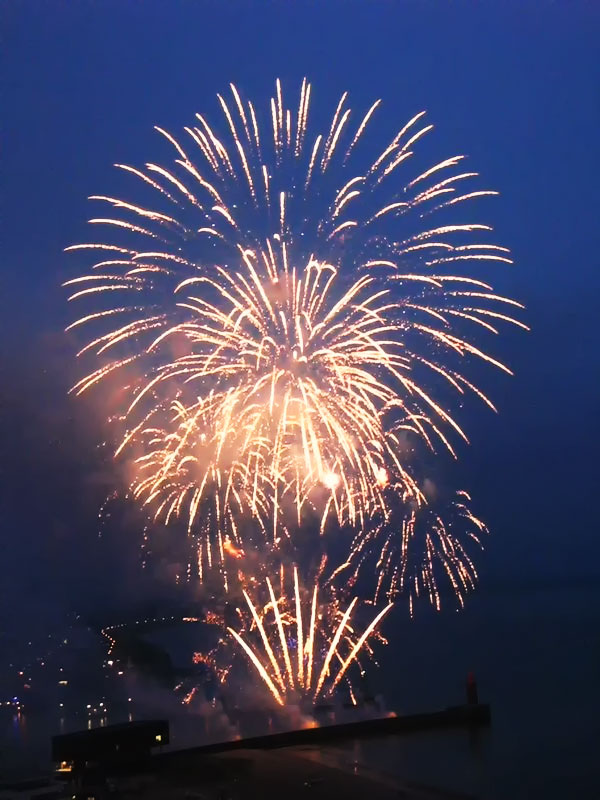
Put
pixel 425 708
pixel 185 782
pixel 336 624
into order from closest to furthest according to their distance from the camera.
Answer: pixel 185 782 → pixel 336 624 → pixel 425 708

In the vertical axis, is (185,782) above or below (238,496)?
below

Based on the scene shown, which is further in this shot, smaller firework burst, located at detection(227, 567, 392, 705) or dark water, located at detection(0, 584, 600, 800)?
smaller firework burst, located at detection(227, 567, 392, 705)

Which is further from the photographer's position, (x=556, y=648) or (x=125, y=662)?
(x=556, y=648)

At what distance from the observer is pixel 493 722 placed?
38312 mm

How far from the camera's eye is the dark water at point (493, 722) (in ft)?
66.9

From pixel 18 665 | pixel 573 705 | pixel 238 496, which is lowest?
pixel 573 705

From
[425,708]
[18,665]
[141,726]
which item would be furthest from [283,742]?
[18,665]

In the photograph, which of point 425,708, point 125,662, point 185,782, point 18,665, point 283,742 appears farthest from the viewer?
point 125,662

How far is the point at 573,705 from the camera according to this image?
4531 centimetres

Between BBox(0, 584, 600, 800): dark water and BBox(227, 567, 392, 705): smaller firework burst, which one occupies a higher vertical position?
BBox(227, 567, 392, 705): smaller firework burst

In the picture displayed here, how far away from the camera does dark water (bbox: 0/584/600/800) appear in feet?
66.9

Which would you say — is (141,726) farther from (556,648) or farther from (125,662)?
(556,648)

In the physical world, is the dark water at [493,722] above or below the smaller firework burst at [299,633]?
below

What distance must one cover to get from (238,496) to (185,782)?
9426 millimetres
